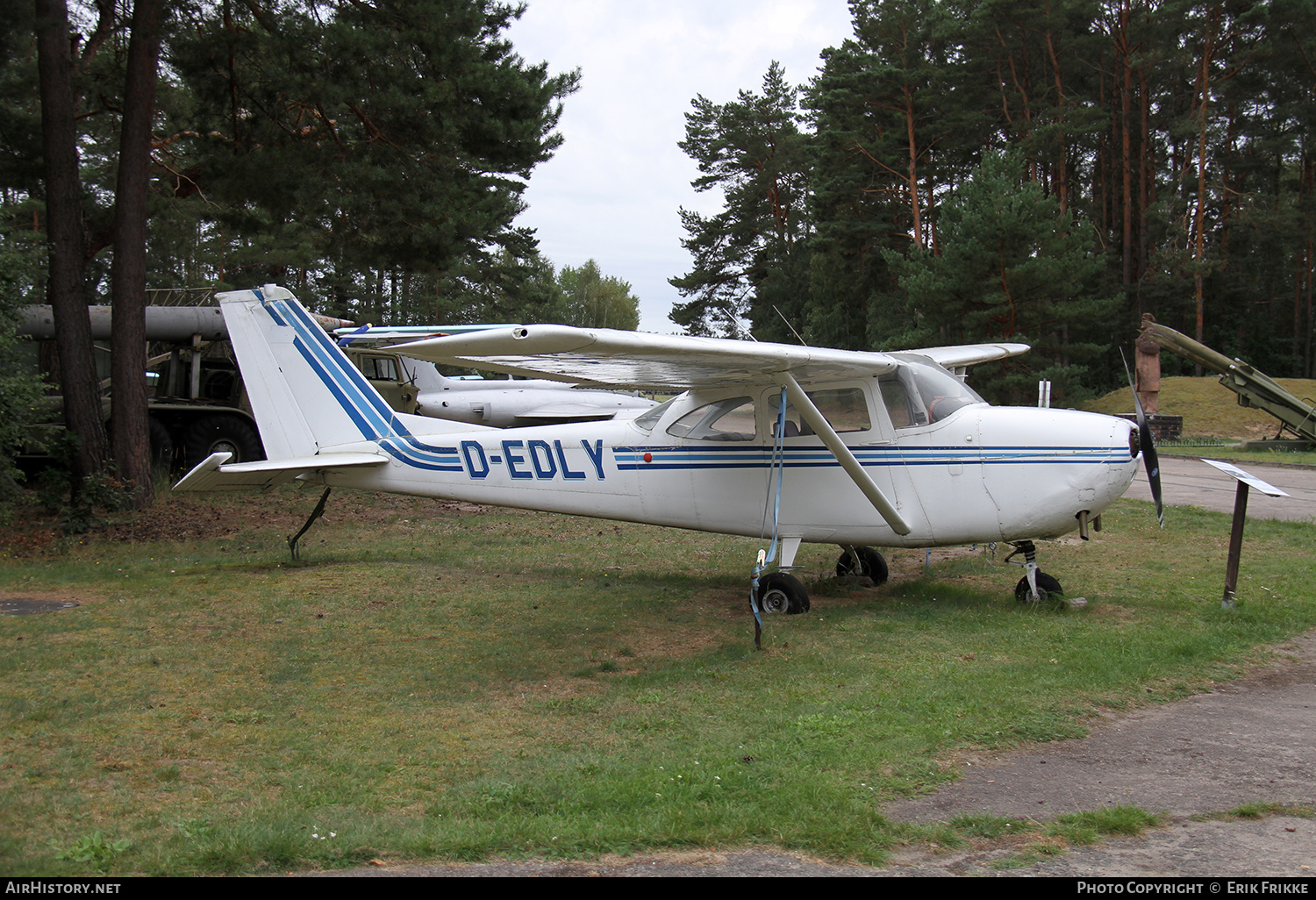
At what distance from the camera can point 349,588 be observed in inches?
345

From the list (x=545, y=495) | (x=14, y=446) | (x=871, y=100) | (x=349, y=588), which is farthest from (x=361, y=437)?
(x=871, y=100)

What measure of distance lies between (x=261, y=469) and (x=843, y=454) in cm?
554

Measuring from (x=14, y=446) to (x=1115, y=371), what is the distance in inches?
1704

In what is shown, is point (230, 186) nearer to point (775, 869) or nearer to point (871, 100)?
point (775, 869)

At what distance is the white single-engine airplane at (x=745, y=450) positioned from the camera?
7191 millimetres

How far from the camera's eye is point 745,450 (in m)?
8.19

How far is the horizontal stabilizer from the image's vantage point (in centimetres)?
844

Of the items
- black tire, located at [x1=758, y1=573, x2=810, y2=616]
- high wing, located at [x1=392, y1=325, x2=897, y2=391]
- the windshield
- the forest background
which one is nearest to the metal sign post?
the windshield

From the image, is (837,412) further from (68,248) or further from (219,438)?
(219,438)

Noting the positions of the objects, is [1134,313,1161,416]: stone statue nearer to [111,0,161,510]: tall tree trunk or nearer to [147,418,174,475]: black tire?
[147,418,174,475]: black tire

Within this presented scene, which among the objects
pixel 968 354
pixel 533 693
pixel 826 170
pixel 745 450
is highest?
pixel 826 170

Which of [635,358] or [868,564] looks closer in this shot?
[635,358]

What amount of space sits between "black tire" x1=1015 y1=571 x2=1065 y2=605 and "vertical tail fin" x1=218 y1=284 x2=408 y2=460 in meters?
6.29

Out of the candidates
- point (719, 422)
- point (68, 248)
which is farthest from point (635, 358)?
point (68, 248)
